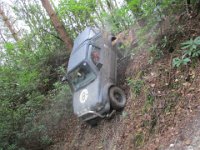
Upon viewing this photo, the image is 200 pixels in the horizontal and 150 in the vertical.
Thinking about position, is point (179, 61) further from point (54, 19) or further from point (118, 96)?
point (54, 19)

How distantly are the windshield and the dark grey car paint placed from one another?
102 mm

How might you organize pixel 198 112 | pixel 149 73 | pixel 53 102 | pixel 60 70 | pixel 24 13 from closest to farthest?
pixel 198 112 < pixel 149 73 < pixel 53 102 < pixel 60 70 < pixel 24 13

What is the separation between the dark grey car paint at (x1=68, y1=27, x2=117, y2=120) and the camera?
24.7 ft

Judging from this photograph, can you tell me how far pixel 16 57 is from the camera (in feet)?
42.5

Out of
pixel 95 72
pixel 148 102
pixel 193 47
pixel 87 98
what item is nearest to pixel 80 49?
pixel 95 72

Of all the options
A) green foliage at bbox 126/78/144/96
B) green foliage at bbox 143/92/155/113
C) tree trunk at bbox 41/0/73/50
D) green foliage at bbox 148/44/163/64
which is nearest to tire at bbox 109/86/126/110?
green foliage at bbox 126/78/144/96

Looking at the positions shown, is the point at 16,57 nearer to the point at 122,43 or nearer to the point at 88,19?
the point at 88,19

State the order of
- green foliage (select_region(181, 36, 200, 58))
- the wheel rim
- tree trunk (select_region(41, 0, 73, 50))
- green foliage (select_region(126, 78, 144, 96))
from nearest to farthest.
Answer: green foliage (select_region(181, 36, 200, 58))
green foliage (select_region(126, 78, 144, 96))
the wheel rim
tree trunk (select_region(41, 0, 73, 50))

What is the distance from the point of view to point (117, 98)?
25.8ft

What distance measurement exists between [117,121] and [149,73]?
1.63m

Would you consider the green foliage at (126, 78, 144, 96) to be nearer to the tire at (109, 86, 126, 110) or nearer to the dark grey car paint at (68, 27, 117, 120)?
the tire at (109, 86, 126, 110)

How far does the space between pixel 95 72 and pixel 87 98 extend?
31.8 inches

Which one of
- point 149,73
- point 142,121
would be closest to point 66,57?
point 149,73

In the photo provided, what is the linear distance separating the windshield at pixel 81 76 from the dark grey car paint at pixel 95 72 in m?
0.10
